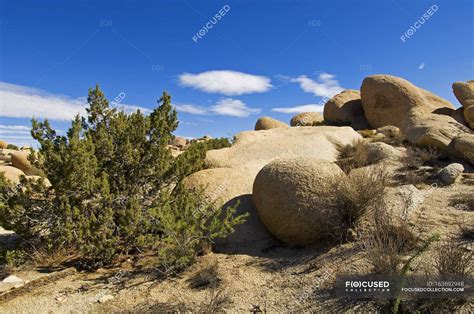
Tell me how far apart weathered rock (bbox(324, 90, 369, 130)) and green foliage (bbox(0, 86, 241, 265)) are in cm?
1796

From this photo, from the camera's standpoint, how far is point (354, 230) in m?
4.76

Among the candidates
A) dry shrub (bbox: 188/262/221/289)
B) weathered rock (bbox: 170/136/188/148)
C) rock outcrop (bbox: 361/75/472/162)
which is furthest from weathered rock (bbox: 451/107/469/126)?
weathered rock (bbox: 170/136/188/148)

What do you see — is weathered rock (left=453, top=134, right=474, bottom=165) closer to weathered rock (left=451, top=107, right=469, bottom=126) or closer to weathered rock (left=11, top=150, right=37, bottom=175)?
weathered rock (left=451, top=107, right=469, bottom=126)

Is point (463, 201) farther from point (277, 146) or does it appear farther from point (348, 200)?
point (277, 146)

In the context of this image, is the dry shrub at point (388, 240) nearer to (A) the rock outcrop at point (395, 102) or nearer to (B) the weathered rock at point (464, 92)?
(A) the rock outcrop at point (395, 102)

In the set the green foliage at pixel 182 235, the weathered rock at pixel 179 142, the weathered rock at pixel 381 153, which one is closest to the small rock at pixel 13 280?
the green foliage at pixel 182 235

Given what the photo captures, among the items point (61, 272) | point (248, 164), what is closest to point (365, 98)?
point (248, 164)

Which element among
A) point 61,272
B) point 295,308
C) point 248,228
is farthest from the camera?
point 248,228

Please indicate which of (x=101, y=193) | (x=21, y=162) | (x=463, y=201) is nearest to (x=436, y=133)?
(x=463, y=201)

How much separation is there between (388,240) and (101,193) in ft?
14.3

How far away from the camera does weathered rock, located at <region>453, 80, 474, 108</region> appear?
1750 cm

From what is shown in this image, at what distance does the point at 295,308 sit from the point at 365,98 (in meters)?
19.6

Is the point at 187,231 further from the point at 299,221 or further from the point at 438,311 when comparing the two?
the point at 438,311

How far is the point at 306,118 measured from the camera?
25266 mm
